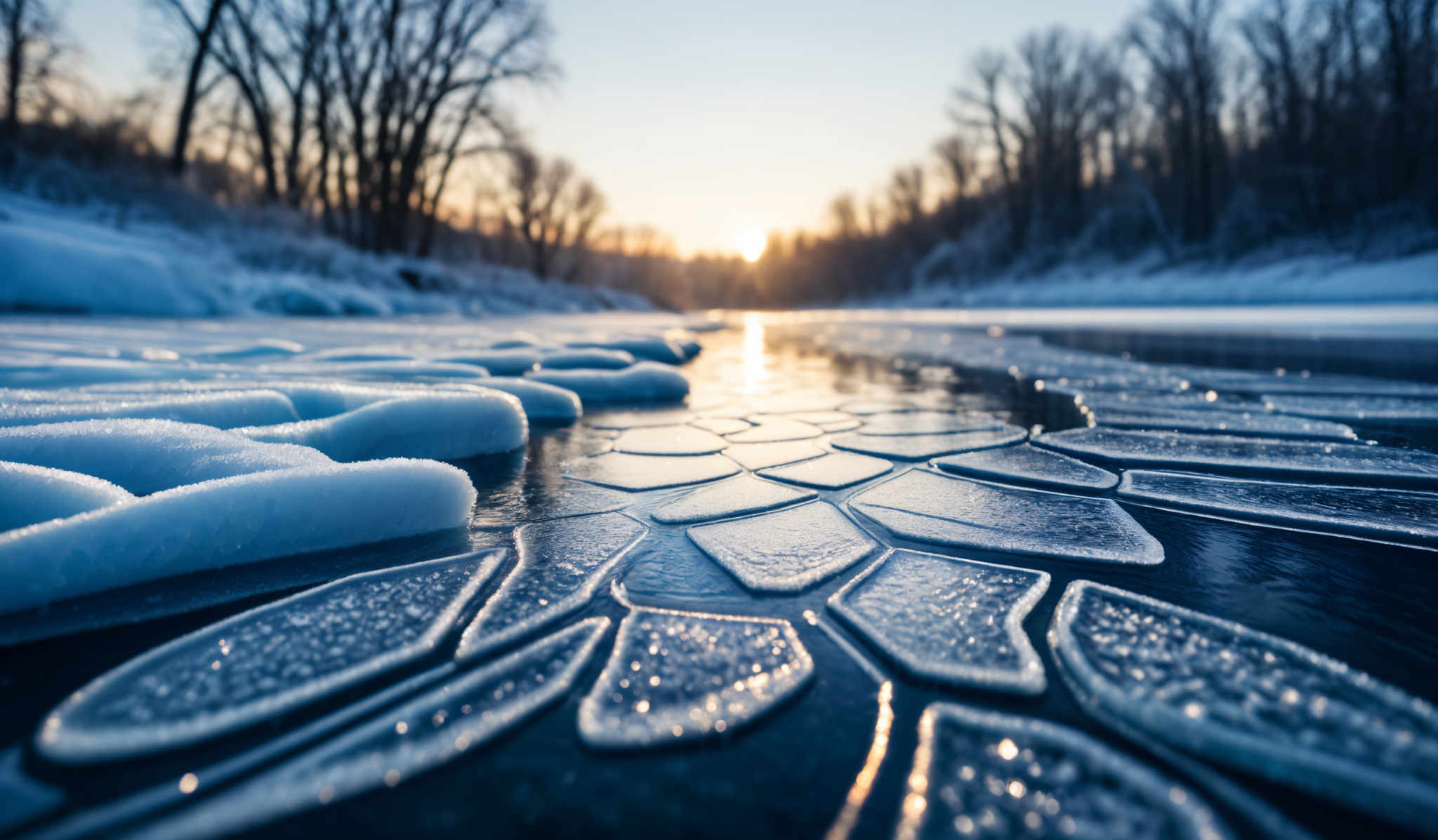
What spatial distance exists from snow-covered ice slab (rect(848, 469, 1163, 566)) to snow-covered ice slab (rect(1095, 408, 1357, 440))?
0.98m

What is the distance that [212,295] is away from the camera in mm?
7012

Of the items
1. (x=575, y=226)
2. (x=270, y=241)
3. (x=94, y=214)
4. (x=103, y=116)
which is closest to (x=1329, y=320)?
(x=270, y=241)

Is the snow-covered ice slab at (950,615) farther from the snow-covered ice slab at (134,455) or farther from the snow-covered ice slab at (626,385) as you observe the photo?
the snow-covered ice slab at (626,385)

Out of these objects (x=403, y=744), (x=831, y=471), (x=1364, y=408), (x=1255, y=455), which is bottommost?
(x=403, y=744)

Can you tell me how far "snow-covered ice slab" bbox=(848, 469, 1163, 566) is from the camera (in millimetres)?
1100

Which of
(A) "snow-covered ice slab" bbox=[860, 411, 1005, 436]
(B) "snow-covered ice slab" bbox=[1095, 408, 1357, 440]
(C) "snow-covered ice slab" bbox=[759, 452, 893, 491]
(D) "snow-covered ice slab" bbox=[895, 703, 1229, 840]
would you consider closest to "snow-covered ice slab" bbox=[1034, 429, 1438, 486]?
(B) "snow-covered ice slab" bbox=[1095, 408, 1357, 440]

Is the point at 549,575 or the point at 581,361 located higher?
the point at 581,361

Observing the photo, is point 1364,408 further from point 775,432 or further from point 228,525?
point 228,525

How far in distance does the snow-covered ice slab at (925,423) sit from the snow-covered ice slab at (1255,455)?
253 millimetres

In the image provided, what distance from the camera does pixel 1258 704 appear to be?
0.66 m

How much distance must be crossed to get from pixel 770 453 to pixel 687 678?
3.87ft

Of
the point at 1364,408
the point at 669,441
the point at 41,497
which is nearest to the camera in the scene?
the point at 41,497

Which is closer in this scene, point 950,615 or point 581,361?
point 950,615

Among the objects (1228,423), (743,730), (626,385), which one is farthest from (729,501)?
(1228,423)
